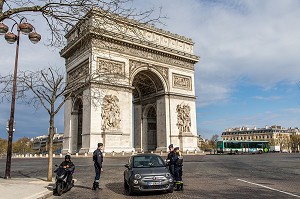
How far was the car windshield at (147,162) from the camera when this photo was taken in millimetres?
8531

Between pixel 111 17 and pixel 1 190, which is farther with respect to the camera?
pixel 1 190

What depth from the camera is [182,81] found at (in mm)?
34906

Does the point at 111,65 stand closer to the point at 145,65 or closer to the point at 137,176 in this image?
the point at 145,65

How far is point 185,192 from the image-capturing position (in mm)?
8008

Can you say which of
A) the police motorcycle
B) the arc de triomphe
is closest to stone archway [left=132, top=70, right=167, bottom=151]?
the arc de triomphe

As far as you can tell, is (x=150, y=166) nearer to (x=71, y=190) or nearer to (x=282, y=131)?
(x=71, y=190)

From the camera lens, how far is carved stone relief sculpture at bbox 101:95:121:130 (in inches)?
1069

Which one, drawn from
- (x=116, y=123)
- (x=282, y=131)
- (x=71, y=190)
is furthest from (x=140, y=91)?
(x=282, y=131)

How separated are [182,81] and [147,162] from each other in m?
26.9

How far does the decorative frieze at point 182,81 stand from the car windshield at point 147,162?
25388 mm

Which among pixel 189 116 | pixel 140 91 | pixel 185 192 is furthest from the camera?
pixel 140 91

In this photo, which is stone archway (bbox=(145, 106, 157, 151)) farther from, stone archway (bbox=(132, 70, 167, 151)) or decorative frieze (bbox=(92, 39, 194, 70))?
decorative frieze (bbox=(92, 39, 194, 70))

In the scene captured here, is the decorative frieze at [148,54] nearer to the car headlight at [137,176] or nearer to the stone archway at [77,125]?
the stone archway at [77,125]

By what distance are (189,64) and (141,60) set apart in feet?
24.7
